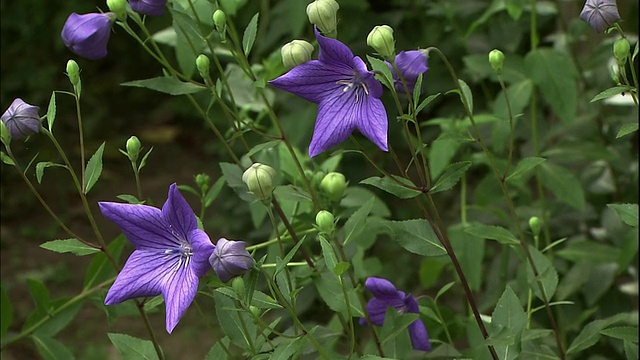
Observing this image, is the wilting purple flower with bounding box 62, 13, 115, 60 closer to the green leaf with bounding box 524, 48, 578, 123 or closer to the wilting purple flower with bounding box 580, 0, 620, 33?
the wilting purple flower with bounding box 580, 0, 620, 33

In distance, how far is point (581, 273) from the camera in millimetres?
2078

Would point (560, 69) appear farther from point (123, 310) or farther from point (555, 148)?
point (123, 310)

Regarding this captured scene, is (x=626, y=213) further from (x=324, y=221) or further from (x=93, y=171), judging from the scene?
(x=93, y=171)

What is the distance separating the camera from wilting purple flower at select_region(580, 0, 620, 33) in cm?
116

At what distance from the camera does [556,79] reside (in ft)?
6.51

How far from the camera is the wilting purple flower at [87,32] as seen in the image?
1316 millimetres

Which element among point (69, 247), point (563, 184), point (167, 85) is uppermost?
point (167, 85)

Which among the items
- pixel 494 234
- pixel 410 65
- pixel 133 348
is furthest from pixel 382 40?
pixel 133 348

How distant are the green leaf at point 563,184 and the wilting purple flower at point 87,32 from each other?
1.08 m

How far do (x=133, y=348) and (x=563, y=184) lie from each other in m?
1.11

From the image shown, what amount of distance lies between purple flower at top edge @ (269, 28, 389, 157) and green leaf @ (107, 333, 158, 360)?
1.21 ft

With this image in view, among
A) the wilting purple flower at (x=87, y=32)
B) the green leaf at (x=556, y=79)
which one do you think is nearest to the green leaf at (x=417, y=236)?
the wilting purple flower at (x=87, y=32)

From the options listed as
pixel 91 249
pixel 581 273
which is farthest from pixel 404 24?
pixel 91 249

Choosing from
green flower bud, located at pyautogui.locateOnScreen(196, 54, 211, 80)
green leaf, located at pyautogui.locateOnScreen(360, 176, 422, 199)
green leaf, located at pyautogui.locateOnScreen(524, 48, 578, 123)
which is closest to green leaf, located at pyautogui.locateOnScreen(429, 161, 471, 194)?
green leaf, located at pyautogui.locateOnScreen(360, 176, 422, 199)
